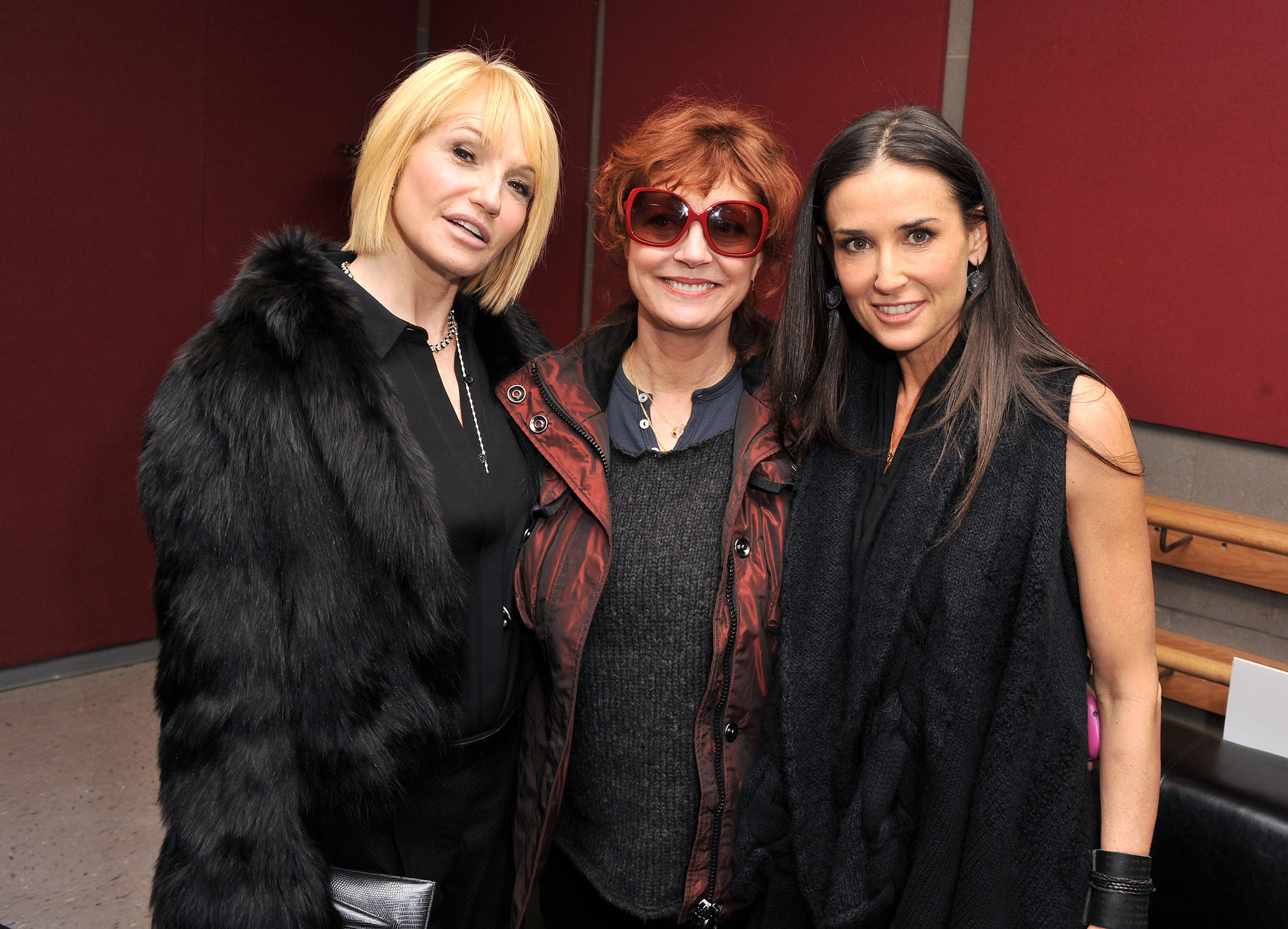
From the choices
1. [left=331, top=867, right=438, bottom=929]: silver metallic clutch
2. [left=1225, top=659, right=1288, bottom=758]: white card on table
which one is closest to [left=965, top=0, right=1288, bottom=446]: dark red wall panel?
[left=1225, top=659, right=1288, bottom=758]: white card on table

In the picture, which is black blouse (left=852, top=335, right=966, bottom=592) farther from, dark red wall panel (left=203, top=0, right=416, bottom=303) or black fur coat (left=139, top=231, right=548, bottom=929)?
dark red wall panel (left=203, top=0, right=416, bottom=303)

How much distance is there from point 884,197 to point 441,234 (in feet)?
2.44

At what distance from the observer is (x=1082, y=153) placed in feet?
9.71

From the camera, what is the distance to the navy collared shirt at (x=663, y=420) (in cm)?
178

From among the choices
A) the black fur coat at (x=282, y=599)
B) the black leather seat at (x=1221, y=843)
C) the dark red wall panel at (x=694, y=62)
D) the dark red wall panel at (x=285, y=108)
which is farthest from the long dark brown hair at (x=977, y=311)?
the dark red wall panel at (x=285, y=108)

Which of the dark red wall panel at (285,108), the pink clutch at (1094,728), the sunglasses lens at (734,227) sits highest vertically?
the dark red wall panel at (285,108)

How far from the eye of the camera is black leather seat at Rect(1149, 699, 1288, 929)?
1.87m

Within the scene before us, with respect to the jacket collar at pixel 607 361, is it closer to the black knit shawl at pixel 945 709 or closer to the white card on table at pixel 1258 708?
the black knit shawl at pixel 945 709

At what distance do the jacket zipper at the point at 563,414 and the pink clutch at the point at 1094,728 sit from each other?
872mm

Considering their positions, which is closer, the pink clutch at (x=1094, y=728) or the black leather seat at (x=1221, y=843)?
the pink clutch at (x=1094, y=728)

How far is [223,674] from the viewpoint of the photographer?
1.38 meters

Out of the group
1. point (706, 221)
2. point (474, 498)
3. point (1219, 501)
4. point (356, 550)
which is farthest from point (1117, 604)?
point (1219, 501)

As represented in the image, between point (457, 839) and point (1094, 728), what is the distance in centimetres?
107

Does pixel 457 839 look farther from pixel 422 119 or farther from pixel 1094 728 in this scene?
pixel 422 119
